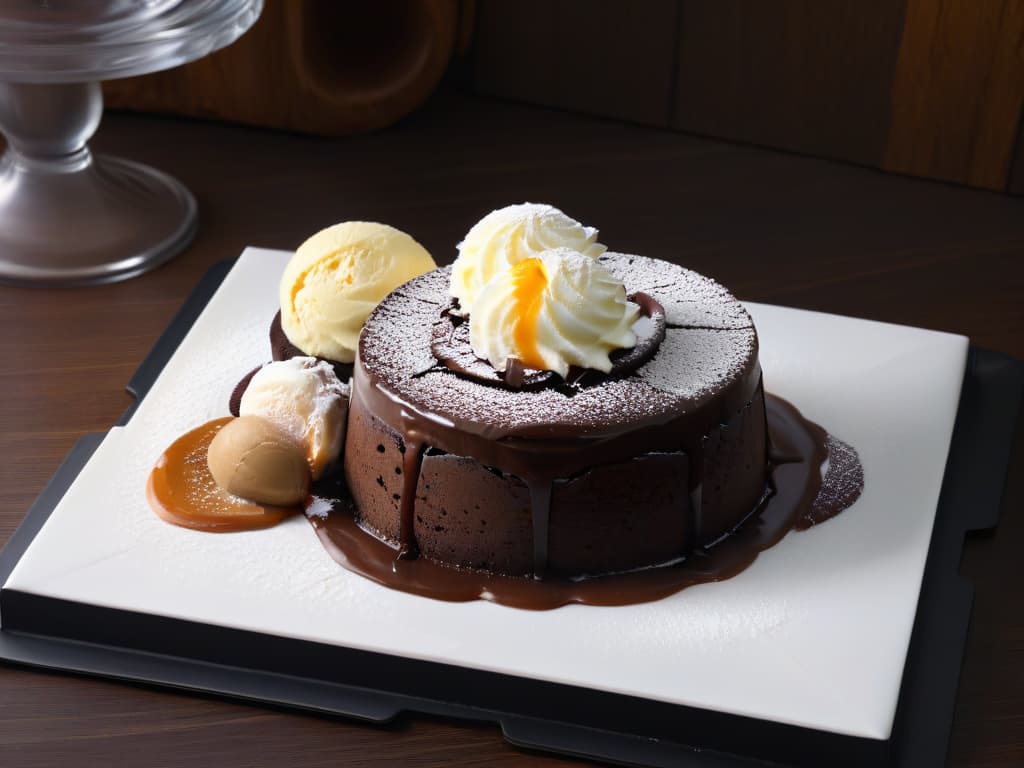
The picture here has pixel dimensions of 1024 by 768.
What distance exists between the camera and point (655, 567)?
1593mm

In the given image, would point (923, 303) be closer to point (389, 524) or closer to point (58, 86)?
point (389, 524)

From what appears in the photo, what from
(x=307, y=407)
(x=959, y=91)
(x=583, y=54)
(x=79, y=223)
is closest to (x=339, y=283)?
(x=307, y=407)

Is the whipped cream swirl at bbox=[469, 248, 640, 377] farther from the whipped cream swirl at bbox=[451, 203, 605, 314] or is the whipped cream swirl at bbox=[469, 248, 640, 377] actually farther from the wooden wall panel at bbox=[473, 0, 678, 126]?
the wooden wall panel at bbox=[473, 0, 678, 126]

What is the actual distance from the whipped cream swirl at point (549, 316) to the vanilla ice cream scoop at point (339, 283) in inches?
9.9

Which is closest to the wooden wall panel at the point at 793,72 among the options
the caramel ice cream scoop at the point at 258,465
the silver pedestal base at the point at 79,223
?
the silver pedestal base at the point at 79,223

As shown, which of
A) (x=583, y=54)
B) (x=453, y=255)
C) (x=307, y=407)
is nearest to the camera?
(x=307, y=407)

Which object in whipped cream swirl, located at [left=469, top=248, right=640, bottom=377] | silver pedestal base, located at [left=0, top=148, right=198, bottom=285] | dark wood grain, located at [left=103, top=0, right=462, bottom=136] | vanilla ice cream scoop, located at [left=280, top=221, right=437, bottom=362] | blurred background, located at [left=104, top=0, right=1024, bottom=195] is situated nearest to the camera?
whipped cream swirl, located at [left=469, top=248, right=640, bottom=377]

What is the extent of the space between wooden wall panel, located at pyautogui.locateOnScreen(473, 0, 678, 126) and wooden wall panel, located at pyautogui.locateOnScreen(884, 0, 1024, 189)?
40 cm

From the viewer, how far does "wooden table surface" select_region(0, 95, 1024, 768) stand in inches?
57.3

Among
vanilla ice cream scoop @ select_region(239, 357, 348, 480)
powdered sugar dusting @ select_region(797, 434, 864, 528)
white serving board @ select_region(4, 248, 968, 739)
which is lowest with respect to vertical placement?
white serving board @ select_region(4, 248, 968, 739)

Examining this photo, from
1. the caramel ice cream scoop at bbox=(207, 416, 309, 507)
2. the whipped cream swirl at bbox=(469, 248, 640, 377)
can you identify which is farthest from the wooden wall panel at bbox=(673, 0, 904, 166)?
the caramel ice cream scoop at bbox=(207, 416, 309, 507)

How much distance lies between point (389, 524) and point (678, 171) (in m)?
1.10

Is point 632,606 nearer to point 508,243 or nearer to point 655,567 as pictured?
point 655,567

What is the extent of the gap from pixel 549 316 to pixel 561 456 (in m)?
0.15
